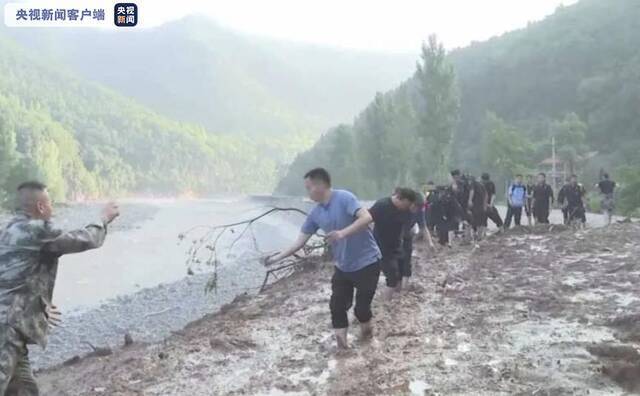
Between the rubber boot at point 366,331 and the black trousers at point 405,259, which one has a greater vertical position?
the black trousers at point 405,259

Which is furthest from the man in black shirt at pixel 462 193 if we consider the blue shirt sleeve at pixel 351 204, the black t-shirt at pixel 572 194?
the blue shirt sleeve at pixel 351 204

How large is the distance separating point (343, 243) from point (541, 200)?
444 inches

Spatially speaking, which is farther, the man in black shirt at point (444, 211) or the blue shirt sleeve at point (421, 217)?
the man in black shirt at point (444, 211)

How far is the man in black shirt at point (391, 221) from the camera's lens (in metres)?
6.84

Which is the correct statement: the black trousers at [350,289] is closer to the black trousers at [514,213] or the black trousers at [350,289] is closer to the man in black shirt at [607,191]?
the black trousers at [514,213]

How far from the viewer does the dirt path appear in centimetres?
500

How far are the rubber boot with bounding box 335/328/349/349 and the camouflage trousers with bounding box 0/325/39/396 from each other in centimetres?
275

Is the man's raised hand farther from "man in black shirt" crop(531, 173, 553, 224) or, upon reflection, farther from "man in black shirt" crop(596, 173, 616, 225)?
"man in black shirt" crop(596, 173, 616, 225)

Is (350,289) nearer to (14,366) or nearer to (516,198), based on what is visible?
(14,366)

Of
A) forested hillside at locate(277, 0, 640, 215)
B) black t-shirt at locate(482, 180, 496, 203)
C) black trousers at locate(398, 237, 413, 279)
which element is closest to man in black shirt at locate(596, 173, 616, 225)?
black t-shirt at locate(482, 180, 496, 203)

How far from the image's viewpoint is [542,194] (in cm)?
1552

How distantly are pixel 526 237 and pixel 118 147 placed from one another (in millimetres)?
162518

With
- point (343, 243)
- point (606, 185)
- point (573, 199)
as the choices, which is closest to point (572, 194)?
point (573, 199)

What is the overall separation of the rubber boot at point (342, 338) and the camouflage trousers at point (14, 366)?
275cm
